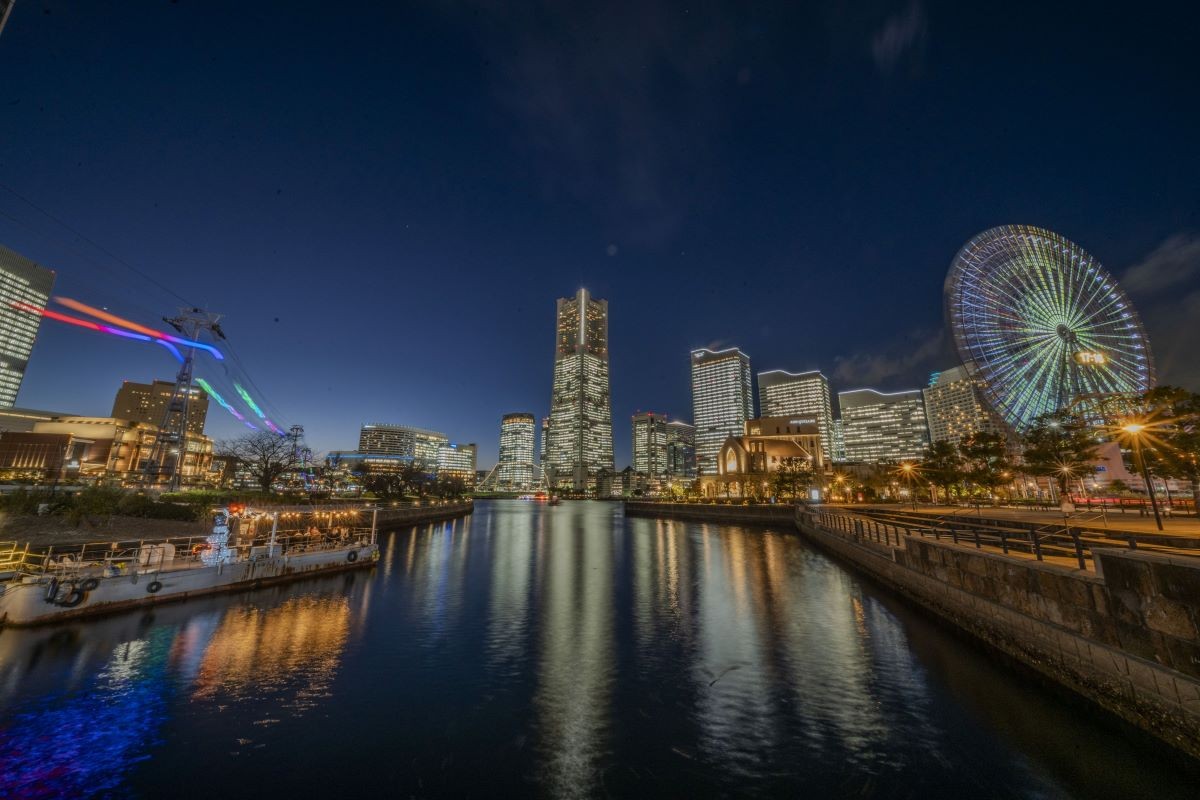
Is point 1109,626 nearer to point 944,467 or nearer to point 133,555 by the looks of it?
point 133,555

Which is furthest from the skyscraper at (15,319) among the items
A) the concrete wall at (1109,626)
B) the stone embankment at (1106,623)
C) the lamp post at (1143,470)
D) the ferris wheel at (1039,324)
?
the lamp post at (1143,470)

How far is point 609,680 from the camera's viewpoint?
14906mm

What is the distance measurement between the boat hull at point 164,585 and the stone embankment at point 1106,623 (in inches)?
1370

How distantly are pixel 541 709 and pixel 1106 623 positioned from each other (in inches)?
552

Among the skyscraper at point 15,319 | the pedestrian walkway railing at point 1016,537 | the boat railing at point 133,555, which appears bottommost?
the boat railing at point 133,555

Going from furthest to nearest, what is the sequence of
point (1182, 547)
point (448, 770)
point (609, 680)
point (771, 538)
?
1. point (771, 538)
2. point (1182, 547)
3. point (609, 680)
4. point (448, 770)

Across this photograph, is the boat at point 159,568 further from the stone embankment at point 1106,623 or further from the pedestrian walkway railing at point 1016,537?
the pedestrian walkway railing at point 1016,537

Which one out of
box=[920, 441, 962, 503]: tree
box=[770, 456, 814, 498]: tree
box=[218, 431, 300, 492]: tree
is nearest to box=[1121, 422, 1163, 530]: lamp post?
box=[920, 441, 962, 503]: tree

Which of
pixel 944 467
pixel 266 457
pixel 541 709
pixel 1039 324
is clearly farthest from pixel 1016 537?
pixel 266 457

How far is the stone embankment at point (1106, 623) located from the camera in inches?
367

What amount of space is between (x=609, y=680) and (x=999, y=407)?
5477 cm

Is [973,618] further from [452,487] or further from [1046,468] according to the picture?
[452,487]

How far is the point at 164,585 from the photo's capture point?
2281 centimetres

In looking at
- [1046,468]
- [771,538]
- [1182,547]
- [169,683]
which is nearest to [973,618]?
[1182,547]
